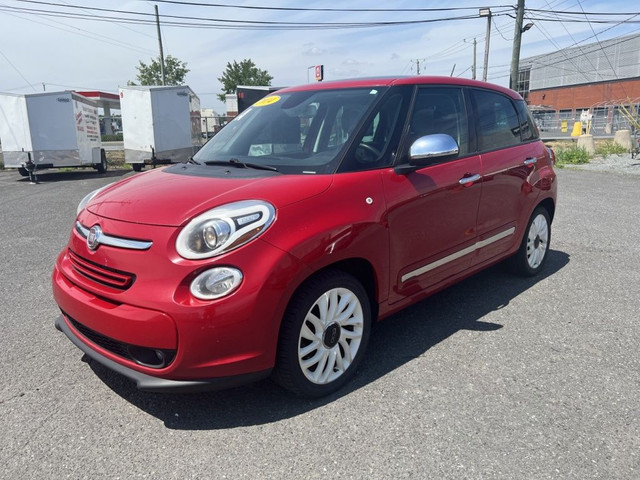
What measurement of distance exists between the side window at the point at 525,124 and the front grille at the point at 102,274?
367 cm

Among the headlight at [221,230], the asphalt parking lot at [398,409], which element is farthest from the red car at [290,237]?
the asphalt parking lot at [398,409]

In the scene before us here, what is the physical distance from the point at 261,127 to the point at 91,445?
2.31 metres

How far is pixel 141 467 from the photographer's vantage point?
2295 mm

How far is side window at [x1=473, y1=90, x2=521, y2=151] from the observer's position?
404 cm

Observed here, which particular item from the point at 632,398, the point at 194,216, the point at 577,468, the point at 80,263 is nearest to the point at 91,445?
the point at 80,263

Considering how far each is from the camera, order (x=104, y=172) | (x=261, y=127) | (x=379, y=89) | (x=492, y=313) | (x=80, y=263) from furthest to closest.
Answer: (x=104, y=172) < (x=492, y=313) < (x=261, y=127) < (x=379, y=89) < (x=80, y=263)

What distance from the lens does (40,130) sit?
49.5 ft

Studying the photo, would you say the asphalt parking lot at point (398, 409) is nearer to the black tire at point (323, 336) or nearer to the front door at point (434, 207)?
the black tire at point (323, 336)

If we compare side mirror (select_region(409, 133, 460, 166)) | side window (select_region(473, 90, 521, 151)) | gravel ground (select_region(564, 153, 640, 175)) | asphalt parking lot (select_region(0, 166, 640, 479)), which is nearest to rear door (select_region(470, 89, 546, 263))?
side window (select_region(473, 90, 521, 151))

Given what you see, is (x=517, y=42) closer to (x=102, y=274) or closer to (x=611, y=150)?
(x=611, y=150)

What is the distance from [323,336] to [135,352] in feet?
3.20

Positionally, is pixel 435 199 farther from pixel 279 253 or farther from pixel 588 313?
pixel 588 313

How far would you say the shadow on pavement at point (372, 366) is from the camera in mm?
2713

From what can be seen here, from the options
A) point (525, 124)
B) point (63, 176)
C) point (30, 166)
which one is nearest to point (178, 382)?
point (525, 124)
